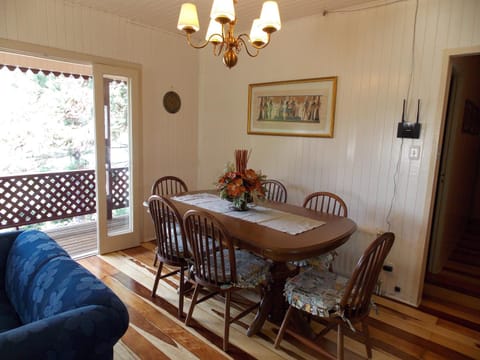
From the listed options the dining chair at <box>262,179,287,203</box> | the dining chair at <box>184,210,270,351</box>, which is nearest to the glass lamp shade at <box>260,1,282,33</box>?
the dining chair at <box>184,210,270,351</box>

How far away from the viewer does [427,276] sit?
3.27 meters

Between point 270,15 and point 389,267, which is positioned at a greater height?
point 270,15

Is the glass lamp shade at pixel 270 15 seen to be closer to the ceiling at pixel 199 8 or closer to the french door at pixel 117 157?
the ceiling at pixel 199 8

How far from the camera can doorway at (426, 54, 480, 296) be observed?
3.06 m

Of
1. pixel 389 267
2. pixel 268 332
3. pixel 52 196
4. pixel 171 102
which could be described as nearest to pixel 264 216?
pixel 268 332

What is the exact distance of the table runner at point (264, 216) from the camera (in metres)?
2.19

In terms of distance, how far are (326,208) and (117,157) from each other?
2368mm

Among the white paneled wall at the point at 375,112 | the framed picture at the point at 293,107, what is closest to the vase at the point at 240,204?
the white paneled wall at the point at 375,112

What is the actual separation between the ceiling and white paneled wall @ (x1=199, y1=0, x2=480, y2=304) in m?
0.13

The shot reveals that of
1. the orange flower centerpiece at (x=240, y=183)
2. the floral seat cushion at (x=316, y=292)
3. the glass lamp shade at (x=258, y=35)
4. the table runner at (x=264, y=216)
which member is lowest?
the floral seat cushion at (x=316, y=292)

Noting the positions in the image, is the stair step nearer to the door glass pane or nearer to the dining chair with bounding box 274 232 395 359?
the dining chair with bounding box 274 232 395 359

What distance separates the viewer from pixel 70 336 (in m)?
1.12

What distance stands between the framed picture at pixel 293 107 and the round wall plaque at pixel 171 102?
0.97m

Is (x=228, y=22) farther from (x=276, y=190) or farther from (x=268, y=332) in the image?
(x=268, y=332)
